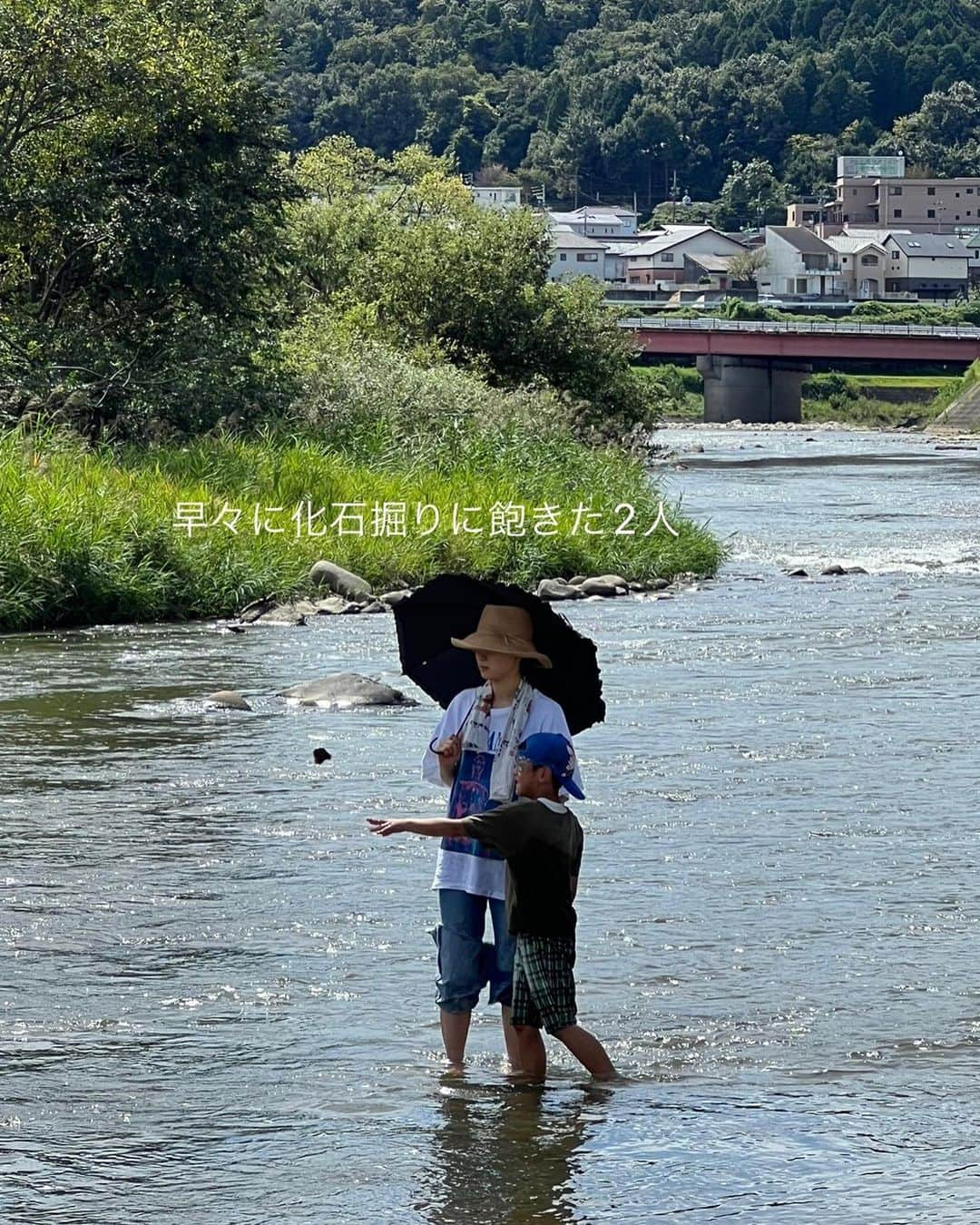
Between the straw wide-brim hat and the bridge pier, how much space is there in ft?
329

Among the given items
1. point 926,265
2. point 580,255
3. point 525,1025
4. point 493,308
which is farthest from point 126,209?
point 580,255

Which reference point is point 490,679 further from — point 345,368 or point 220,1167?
point 345,368

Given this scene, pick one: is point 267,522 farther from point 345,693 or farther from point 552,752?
point 552,752

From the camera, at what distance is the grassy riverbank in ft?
72.3

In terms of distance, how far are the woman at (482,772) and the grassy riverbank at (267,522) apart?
14801 millimetres

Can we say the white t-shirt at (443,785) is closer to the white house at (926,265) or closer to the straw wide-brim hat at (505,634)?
the straw wide-brim hat at (505,634)

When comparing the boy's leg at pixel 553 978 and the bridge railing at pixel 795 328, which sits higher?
the bridge railing at pixel 795 328

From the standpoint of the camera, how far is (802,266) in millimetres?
183125

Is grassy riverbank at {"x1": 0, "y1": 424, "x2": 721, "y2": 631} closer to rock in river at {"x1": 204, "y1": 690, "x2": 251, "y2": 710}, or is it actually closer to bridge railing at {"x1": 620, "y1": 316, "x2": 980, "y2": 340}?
rock in river at {"x1": 204, "y1": 690, "x2": 251, "y2": 710}

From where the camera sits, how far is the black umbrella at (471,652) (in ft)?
22.5

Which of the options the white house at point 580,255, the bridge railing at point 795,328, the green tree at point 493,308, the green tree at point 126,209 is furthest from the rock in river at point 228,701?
the white house at point 580,255

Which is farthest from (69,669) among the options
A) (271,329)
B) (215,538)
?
(271,329)

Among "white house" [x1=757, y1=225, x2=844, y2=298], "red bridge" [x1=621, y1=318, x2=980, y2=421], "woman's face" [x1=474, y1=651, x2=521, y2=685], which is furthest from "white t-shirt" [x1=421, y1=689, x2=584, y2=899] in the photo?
"white house" [x1=757, y1=225, x2=844, y2=298]

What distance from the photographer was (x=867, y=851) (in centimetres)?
1119
